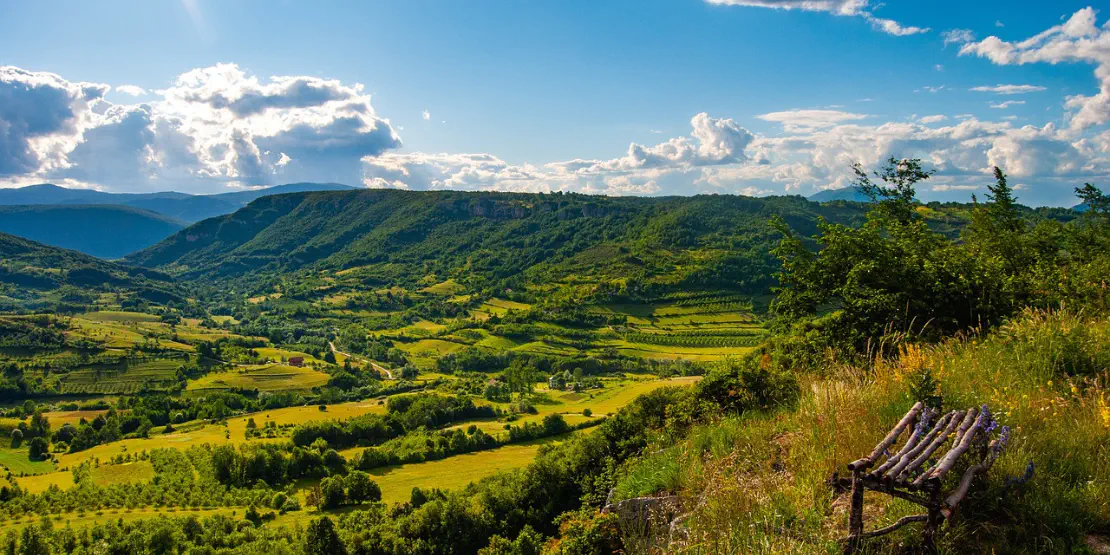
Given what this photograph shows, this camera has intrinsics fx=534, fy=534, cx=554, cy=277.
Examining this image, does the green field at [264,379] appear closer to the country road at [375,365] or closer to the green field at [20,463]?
the country road at [375,365]

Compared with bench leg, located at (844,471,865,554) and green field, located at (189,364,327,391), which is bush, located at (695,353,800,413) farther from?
green field, located at (189,364,327,391)

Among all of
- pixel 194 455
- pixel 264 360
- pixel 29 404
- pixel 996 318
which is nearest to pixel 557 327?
pixel 264 360

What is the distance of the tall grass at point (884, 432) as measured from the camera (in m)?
3.99

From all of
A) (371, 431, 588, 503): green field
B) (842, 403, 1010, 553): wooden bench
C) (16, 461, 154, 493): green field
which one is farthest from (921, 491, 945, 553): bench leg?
(16, 461, 154, 493): green field

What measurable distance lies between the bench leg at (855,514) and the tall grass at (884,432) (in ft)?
0.36

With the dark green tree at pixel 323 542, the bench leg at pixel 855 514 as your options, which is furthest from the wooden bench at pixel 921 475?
the dark green tree at pixel 323 542

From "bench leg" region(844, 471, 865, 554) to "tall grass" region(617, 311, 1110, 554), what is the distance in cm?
11

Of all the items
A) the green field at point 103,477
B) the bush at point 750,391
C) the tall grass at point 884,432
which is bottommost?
the green field at point 103,477

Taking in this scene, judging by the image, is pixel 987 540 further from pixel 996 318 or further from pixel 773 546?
pixel 996 318

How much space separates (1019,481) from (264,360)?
5389 inches

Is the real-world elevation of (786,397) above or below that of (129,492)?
above

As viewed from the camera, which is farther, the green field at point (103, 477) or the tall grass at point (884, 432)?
the green field at point (103, 477)

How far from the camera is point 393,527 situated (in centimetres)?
3388

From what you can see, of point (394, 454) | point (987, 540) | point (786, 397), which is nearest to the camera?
point (987, 540)
